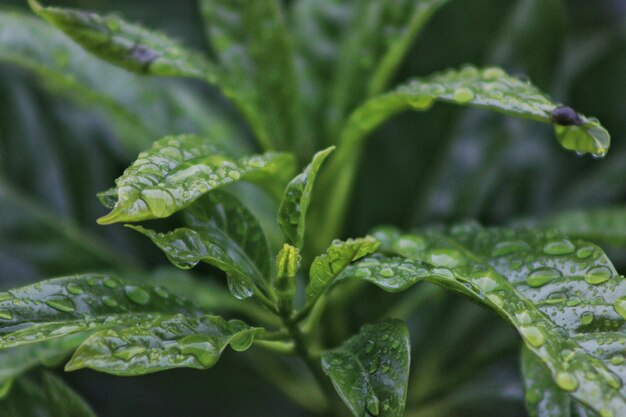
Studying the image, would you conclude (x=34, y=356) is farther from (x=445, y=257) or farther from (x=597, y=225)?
(x=597, y=225)

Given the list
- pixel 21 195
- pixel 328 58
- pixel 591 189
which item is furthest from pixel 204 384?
pixel 591 189

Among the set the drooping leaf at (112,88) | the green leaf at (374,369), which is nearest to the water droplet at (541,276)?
the green leaf at (374,369)

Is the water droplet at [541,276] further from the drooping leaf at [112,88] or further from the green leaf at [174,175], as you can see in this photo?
the drooping leaf at [112,88]

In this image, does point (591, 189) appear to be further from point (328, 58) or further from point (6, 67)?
point (6, 67)

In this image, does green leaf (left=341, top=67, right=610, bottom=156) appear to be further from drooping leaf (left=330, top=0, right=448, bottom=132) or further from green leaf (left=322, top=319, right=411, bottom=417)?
green leaf (left=322, top=319, right=411, bottom=417)

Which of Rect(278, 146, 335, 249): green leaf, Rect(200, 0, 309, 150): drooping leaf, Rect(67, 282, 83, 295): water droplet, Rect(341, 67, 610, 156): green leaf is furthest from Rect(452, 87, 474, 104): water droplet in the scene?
Rect(67, 282, 83, 295): water droplet

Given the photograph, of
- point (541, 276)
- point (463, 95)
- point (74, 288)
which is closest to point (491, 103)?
point (463, 95)

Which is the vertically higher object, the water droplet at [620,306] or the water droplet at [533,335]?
the water droplet at [533,335]
